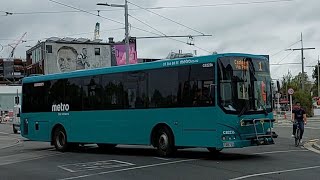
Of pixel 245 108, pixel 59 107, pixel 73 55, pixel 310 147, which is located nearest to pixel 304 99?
pixel 310 147

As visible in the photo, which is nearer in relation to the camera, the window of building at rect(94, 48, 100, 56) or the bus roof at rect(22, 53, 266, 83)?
the bus roof at rect(22, 53, 266, 83)

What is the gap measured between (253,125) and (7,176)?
7248 millimetres

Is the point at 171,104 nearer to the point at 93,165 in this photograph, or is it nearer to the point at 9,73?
the point at 93,165

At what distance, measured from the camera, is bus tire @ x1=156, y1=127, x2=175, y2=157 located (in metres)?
16.9

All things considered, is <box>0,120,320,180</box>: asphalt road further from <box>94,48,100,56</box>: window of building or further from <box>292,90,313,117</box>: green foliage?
<box>94,48,100,56</box>: window of building

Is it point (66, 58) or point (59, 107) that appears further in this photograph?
point (66, 58)

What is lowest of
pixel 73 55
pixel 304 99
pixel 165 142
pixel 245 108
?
pixel 165 142

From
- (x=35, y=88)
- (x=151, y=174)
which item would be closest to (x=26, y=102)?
(x=35, y=88)

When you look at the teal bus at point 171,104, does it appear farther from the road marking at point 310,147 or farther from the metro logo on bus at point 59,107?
the road marking at point 310,147

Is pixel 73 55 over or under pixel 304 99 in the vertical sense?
over

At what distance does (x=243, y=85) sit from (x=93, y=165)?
5070mm

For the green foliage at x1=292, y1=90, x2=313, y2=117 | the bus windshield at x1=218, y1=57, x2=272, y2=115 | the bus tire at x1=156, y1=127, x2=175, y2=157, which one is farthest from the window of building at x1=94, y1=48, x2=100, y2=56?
the bus windshield at x1=218, y1=57, x2=272, y2=115

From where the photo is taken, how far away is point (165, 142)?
1706 centimetres

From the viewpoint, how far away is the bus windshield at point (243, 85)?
1560 cm
